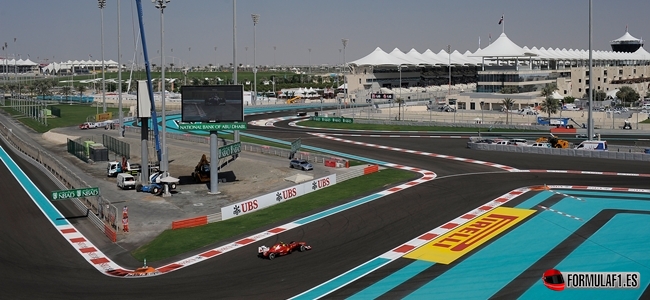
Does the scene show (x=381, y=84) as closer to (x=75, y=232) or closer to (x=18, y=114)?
(x=18, y=114)

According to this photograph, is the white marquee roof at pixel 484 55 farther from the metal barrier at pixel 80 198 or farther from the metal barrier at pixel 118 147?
the metal barrier at pixel 80 198

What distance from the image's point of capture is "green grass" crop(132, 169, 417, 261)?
3291 centimetres

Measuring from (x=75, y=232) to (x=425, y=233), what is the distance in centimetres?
1891

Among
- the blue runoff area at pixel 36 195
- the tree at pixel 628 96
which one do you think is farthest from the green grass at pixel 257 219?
the tree at pixel 628 96

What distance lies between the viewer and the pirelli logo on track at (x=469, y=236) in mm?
30359

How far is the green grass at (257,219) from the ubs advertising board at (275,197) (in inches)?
18.1

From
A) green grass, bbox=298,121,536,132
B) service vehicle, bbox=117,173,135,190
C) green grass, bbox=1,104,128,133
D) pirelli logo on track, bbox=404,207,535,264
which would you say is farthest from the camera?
green grass, bbox=1,104,128,133

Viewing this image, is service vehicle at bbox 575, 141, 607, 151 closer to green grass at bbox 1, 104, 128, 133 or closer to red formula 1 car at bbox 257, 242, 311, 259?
red formula 1 car at bbox 257, 242, 311, 259

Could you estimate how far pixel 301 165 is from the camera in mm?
54406

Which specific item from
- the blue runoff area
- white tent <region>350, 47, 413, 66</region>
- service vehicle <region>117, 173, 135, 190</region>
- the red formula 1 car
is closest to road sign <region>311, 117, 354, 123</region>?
the blue runoff area

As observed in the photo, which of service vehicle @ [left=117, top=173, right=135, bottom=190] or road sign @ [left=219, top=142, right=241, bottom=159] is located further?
road sign @ [left=219, top=142, right=241, bottom=159]

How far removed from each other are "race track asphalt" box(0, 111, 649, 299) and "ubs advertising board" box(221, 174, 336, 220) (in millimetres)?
3618

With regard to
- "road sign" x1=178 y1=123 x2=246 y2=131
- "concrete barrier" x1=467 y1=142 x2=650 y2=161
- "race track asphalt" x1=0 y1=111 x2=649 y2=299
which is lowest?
"race track asphalt" x1=0 y1=111 x2=649 y2=299

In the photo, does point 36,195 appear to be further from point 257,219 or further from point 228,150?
point 257,219
